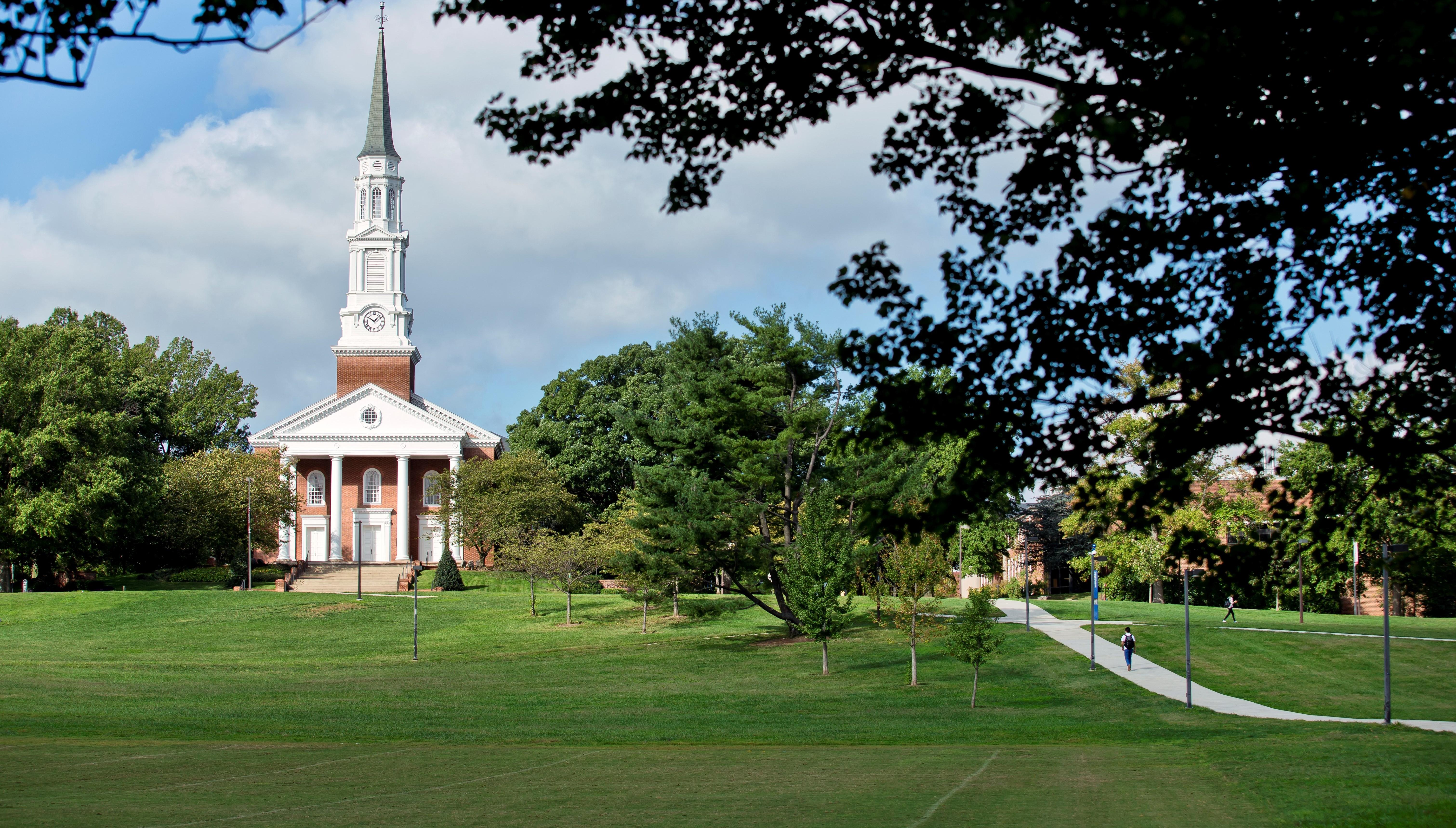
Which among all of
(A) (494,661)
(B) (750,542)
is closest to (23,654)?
(A) (494,661)

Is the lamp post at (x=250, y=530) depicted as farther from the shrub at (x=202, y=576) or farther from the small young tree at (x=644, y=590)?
the small young tree at (x=644, y=590)

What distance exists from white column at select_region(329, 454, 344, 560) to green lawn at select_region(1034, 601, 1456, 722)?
45487 mm

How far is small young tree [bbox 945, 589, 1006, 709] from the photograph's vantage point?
2902 centimetres

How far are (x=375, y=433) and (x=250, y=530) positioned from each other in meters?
14.2

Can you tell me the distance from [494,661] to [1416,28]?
36647mm

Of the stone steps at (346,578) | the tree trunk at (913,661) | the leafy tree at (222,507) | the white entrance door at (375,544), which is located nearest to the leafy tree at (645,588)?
the tree trunk at (913,661)

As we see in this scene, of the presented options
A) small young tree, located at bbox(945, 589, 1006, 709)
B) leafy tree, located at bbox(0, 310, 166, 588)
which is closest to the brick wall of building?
leafy tree, located at bbox(0, 310, 166, 588)

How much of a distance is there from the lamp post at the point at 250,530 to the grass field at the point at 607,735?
8782mm

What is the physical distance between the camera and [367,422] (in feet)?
245

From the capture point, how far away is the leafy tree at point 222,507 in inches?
2498

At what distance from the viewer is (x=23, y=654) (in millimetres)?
40188

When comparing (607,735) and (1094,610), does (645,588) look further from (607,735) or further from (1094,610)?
(607,735)

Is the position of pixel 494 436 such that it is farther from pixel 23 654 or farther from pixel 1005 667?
pixel 1005 667

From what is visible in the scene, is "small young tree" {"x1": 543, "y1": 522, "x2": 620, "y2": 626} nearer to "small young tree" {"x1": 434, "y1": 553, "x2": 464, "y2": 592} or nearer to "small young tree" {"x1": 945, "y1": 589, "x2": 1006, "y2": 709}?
"small young tree" {"x1": 434, "y1": 553, "x2": 464, "y2": 592}
